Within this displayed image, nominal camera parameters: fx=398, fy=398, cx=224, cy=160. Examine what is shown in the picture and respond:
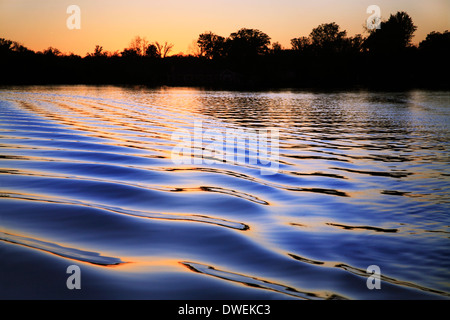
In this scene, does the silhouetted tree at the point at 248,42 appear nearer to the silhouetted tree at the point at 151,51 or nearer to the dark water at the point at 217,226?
the silhouetted tree at the point at 151,51

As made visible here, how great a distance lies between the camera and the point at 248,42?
439 feet

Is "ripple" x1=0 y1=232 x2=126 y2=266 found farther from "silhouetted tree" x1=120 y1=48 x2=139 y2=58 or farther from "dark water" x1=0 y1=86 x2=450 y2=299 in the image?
"silhouetted tree" x1=120 y1=48 x2=139 y2=58

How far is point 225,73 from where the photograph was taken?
101000 millimetres

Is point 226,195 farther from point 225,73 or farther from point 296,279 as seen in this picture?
point 225,73

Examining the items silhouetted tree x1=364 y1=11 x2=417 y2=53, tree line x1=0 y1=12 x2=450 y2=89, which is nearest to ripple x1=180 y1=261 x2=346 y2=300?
tree line x1=0 y1=12 x2=450 y2=89

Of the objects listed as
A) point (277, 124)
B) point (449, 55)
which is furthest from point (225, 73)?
point (277, 124)

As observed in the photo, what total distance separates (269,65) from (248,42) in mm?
30808

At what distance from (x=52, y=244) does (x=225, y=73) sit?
101 m

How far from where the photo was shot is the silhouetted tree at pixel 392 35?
101000 millimetres

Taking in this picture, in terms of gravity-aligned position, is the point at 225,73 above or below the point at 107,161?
above

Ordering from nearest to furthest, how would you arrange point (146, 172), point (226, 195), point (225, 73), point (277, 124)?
point (226, 195) < point (146, 172) < point (277, 124) < point (225, 73)

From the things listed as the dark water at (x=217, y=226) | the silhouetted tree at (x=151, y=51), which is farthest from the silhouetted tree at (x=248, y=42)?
the dark water at (x=217, y=226)

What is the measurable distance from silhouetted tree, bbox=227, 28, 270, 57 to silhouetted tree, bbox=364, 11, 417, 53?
1475 inches

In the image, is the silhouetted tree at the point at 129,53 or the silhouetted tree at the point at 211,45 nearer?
the silhouetted tree at the point at 129,53
